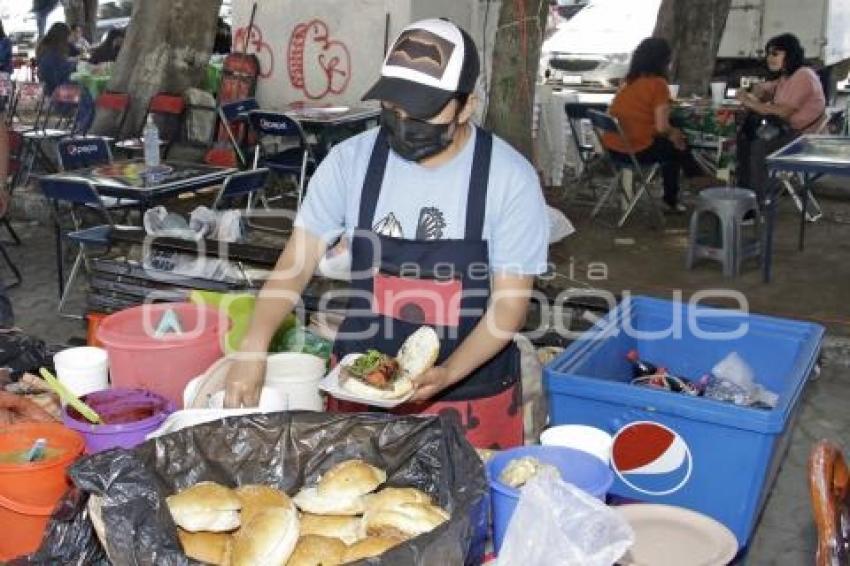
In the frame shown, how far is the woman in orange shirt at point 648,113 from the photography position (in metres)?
8.31

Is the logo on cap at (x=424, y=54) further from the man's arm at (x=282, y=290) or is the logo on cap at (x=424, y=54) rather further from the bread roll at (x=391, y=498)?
the bread roll at (x=391, y=498)

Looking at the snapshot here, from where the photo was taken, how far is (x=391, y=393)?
224cm

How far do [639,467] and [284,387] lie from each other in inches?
35.1

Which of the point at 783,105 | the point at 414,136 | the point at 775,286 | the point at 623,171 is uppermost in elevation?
the point at 414,136

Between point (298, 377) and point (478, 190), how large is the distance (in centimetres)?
67

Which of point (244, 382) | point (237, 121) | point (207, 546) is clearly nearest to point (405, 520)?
point (207, 546)

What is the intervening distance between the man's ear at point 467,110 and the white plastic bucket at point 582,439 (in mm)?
782

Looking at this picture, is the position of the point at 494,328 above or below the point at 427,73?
below

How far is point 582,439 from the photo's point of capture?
2.15 metres

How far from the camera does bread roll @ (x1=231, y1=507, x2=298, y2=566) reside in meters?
1.67

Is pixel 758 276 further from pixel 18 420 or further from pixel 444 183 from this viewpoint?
A: pixel 18 420

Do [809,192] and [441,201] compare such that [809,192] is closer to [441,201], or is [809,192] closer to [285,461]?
[441,201]

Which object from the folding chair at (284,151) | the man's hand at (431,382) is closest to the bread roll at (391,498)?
the man's hand at (431,382)

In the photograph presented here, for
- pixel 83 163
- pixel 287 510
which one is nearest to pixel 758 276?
pixel 83 163
